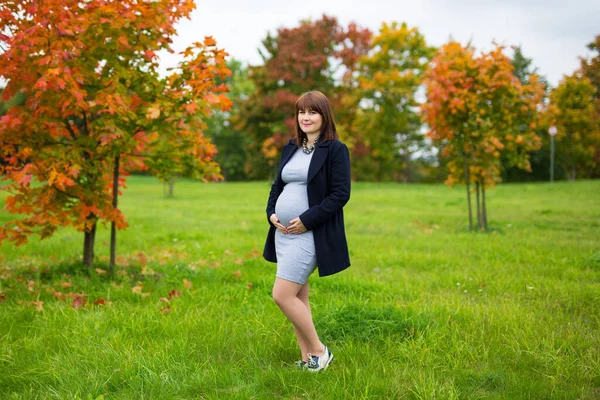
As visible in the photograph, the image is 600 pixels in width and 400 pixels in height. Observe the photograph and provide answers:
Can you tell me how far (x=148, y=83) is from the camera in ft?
17.3

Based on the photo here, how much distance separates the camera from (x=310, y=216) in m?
2.86

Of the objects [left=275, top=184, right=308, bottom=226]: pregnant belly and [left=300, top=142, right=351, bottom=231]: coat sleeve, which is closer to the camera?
[left=300, top=142, right=351, bottom=231]: coat sleeve

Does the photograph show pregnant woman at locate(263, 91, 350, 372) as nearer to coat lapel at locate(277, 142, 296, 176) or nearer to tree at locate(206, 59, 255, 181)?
coat lapel at locate(277, 142, 296, 176)

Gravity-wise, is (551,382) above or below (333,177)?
below

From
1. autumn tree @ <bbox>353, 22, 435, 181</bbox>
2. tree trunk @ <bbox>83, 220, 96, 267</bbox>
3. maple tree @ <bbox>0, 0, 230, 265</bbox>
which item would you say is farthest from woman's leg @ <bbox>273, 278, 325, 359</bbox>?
autumn tree @ <bbox>353, 22, 435, 181</bbox>

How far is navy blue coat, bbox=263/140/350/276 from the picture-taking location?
2883 millimetres

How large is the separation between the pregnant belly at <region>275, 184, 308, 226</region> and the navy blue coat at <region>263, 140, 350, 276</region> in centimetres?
6

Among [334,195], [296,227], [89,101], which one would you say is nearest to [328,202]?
[334,195]

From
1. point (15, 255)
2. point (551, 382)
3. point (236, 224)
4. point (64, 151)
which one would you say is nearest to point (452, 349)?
point (551, 382)

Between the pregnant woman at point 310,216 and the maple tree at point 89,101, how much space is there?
220cm

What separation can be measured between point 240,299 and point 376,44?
3056 centimetres

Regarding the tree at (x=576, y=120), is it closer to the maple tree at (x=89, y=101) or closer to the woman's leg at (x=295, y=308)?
the maple tree at (x=89, y=101)

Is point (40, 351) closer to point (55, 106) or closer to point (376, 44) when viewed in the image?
point (55, 106)

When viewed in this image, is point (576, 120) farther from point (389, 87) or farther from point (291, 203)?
point (291, 203)
